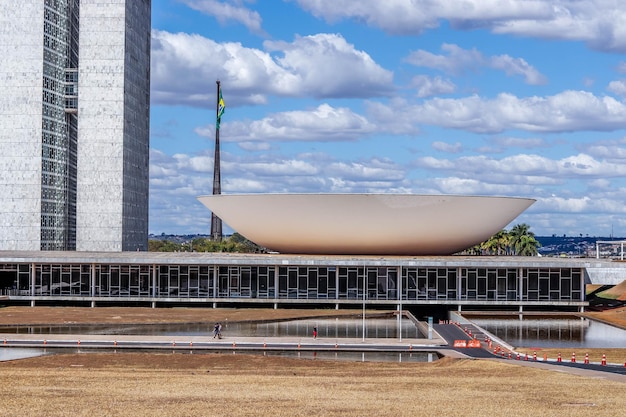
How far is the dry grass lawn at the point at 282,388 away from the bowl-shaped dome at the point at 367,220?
1132 inches

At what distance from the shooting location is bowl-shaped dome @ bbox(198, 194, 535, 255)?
232ft

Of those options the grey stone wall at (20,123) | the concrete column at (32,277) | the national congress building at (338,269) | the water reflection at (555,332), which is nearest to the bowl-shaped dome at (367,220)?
the national congress building at (338,269)

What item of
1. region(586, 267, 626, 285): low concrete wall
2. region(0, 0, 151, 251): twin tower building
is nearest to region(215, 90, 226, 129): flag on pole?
region(0, 0, 151, 251): twin tower building

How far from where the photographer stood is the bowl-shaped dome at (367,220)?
232 ft

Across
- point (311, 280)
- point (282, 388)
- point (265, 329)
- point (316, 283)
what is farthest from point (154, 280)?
point (282, 388)

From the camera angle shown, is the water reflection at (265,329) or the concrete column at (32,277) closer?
the water reflection at (265,329)

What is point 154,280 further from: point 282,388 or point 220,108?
point 220,108

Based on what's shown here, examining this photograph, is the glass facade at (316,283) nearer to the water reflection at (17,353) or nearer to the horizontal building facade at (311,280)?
the horizontal building facade at (311,280)

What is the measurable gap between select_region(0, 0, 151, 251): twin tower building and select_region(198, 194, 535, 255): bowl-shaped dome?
35389 millimetres

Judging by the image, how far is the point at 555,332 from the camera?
54.9 m

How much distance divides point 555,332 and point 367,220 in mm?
20154

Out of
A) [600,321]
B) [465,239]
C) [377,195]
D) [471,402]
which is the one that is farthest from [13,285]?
[471,402]

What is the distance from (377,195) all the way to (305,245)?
897 centimetres

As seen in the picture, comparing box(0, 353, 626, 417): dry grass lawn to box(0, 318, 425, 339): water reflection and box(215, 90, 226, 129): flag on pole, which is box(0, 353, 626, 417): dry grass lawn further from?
box(215, 90, 226, 129): flag on pole
